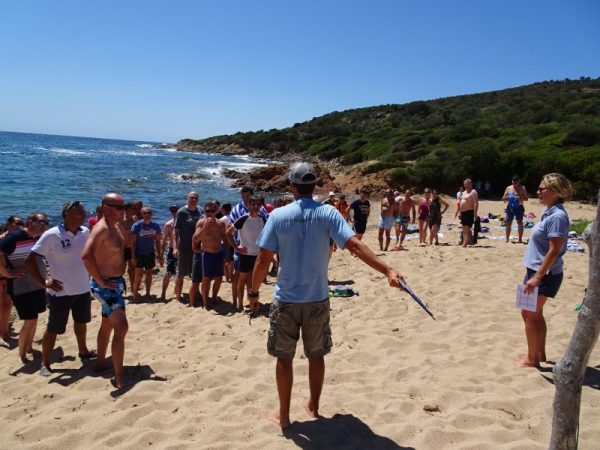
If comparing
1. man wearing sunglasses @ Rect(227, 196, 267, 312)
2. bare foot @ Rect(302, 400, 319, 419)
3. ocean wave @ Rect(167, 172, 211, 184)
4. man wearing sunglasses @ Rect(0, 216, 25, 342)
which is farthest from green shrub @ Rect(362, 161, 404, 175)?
bare foot @ Rect(302, 400, 319, 419)

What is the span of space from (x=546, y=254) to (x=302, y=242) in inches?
94.1

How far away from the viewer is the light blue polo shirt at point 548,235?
12.8 feet

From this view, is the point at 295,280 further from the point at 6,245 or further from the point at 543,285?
the point at 6,245

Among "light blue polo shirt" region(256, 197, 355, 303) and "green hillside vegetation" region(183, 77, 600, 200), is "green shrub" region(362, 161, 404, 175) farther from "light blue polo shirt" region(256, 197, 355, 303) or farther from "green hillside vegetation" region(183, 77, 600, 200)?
"light blue polo shirt" region(256, 197, 355, 303)

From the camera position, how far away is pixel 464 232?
36.4ft

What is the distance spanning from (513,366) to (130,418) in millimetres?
3524

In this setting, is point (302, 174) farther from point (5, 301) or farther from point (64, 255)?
point (5, 301)

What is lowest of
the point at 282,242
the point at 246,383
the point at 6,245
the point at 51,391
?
the point at 51,391

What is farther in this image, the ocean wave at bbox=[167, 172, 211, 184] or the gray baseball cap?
the ocean wave at bbox=[167, 172, 211, 184]

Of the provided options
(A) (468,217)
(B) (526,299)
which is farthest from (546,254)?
(A) (468,217)

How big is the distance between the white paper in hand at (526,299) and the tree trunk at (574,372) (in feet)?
6.32

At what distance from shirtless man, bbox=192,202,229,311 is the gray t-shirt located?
0.62 m

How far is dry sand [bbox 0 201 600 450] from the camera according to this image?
3.29 metres

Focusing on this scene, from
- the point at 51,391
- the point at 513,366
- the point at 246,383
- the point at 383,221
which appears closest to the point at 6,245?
Result: the point at 51,391
